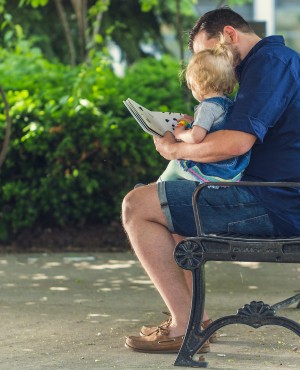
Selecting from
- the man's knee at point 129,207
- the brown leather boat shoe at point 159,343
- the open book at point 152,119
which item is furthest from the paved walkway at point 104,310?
the open book at point 152,119

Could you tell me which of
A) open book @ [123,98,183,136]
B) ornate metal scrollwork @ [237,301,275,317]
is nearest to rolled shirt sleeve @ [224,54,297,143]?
open book @ [123,98,183,136]

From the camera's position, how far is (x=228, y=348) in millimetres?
5137

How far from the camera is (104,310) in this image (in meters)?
6.10

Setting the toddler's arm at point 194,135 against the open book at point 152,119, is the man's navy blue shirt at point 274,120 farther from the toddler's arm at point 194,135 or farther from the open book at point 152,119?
the open book at point 152,119

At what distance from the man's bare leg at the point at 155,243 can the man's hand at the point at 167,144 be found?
155 millimetres

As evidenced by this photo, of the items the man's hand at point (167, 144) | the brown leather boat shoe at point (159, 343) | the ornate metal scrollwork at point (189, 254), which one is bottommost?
the brown leather boat shoe at point (159, 343)

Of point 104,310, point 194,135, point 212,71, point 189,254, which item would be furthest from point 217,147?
point 104,310

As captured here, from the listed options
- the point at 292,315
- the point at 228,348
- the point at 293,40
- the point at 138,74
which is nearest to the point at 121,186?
the point at 138,74

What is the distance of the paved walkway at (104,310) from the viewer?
4895 millimetres

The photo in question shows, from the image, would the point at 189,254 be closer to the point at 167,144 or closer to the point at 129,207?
the point at 129,207

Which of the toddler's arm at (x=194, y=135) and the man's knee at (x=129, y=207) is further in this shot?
the man's knee at (x=129, y=207)

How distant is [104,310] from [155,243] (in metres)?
1.32

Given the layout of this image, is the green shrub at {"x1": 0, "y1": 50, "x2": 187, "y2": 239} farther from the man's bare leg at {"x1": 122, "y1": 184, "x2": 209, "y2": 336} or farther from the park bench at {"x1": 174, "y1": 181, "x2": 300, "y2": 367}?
the park bench at {"x1": 174, "y1": 181, "x2": 300, "y2": 367}

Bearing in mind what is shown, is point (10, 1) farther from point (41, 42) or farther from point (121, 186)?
point (121, 186)
